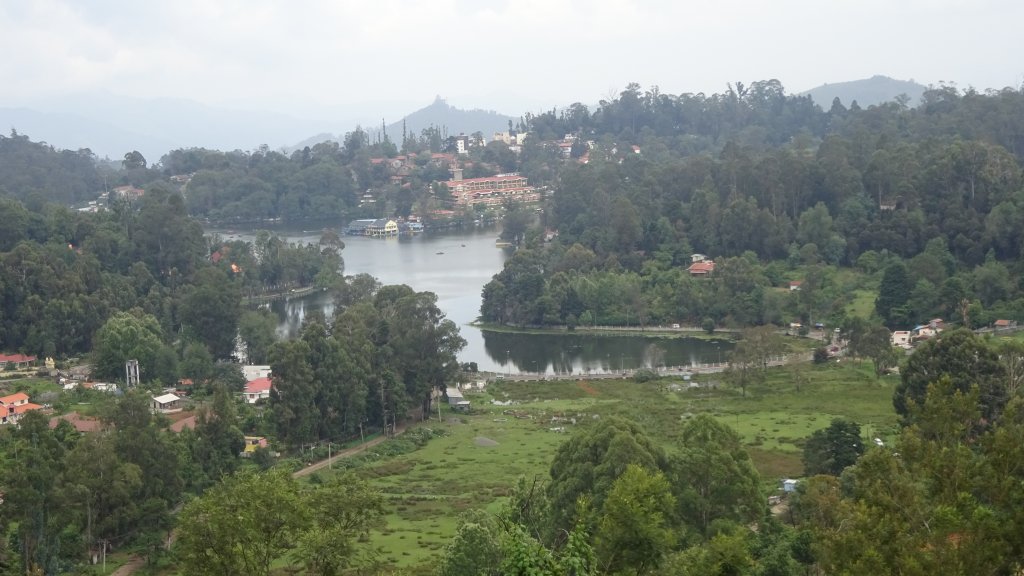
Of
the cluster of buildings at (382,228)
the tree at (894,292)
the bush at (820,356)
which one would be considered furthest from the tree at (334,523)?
the cluster of buildings at (382,228)

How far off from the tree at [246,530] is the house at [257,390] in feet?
58.8

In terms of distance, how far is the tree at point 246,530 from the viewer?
34.1ft

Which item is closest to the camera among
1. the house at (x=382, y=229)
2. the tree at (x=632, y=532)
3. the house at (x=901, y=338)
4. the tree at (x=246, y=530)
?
the tree at (x=246, y=530)

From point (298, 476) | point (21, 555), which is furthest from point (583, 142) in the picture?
point (21, 555)

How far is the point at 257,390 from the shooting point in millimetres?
28922

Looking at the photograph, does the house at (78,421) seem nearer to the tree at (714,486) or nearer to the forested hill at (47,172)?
the tree at (714,486)

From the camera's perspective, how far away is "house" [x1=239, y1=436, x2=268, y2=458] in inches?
918

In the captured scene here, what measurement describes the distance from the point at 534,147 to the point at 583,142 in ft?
13.1

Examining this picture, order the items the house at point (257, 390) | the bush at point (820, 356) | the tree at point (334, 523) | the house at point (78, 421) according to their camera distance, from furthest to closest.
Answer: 1. the bush at point (820, 356)
2. the house at point (257, 390)
3. the house at point (78, 421)
4. the tree at point (334, 523)

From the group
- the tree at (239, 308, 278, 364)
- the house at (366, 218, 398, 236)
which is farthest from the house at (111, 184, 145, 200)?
the tree at (239, 308, 278, 364)

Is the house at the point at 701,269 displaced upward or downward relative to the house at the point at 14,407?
upward

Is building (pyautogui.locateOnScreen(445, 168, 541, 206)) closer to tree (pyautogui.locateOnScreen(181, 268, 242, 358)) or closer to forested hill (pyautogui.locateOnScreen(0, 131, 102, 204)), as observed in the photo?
forested hill (pyautogui.locateOnScreen(0, 131, 102, 204))

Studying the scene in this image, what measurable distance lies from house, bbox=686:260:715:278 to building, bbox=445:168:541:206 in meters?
32.5

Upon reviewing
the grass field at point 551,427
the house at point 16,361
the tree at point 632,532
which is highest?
the tree at point 632,532
